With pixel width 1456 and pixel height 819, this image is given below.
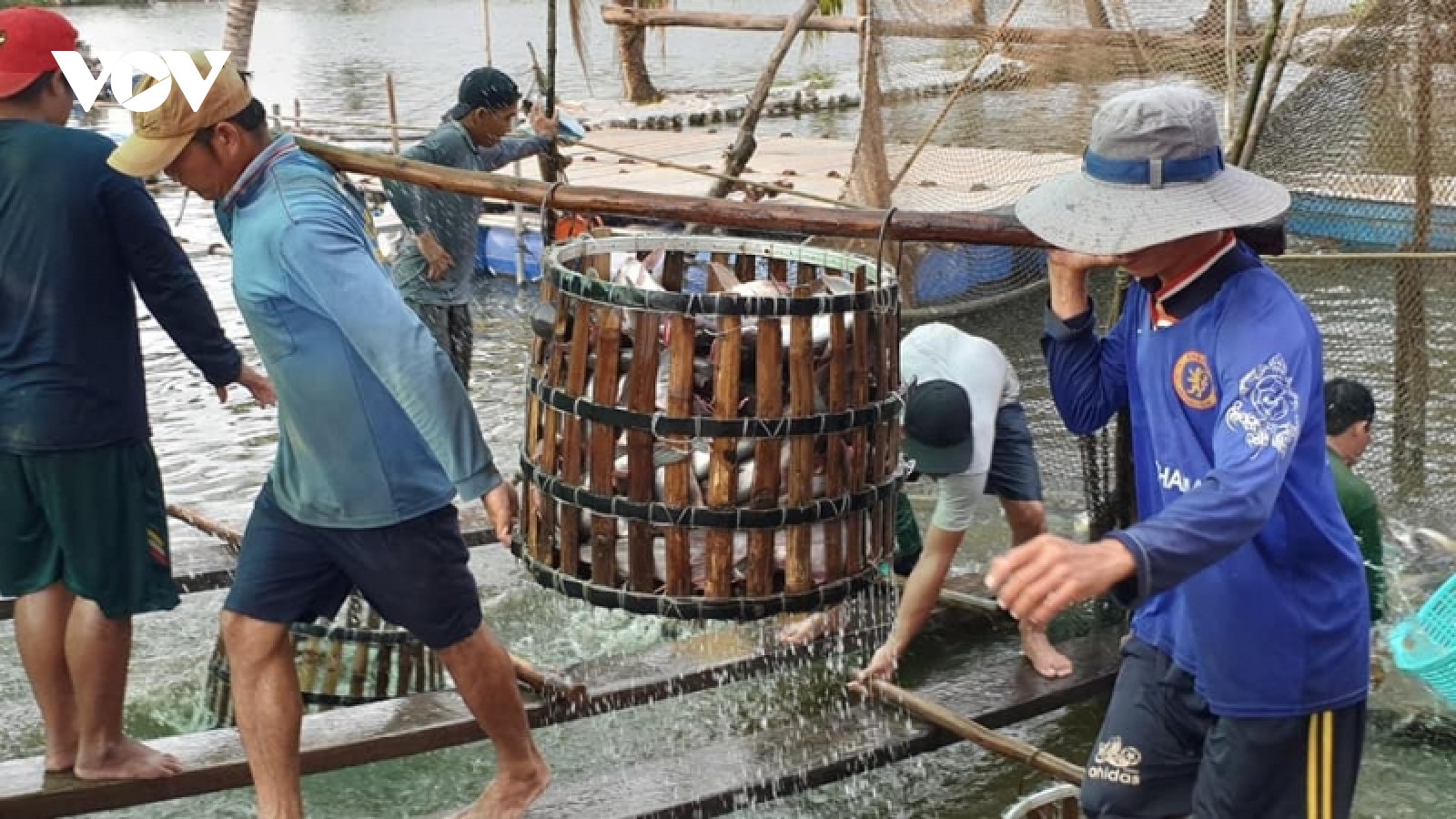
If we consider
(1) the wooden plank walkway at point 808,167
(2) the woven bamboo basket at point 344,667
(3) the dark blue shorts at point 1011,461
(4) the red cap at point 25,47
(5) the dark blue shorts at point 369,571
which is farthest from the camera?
(1) the wooden plank walkway at point 808,167

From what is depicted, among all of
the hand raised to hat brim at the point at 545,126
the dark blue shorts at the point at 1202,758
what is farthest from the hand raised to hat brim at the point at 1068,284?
the hand raised to hat brim at the point at 545,126

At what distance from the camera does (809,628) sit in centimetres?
564

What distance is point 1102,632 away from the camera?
5.44m

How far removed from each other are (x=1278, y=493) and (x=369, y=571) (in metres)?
2.22

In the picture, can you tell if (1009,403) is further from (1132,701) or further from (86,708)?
(86,708)

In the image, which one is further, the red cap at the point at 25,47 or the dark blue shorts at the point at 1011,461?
the dark blue shorts at the point at 1011,461

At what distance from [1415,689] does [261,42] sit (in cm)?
4372

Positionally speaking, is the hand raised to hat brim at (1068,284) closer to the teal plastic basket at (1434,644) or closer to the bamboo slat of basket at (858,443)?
the bamboo slat of basket at (858,443)

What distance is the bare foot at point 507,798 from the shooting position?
418 cm

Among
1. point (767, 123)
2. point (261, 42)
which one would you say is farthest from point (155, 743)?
point (261, 42)

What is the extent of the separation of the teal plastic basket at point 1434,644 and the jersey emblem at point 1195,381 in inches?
48.2

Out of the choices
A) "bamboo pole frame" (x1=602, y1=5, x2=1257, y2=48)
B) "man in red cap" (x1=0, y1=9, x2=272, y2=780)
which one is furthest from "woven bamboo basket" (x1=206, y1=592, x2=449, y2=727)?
"bamboo pole frame" (x1=602, y1=5, x2=1257, y2=48)

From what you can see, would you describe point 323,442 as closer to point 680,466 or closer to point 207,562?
point 680,466
